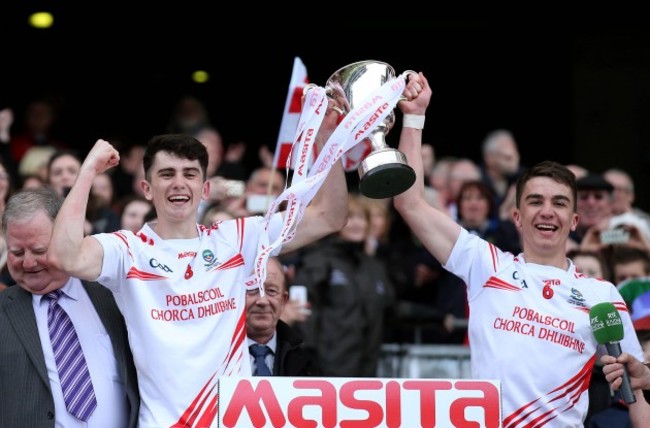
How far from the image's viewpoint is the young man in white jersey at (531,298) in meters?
6.40

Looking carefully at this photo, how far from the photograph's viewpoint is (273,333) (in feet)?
24.0

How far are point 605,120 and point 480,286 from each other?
8.43 m

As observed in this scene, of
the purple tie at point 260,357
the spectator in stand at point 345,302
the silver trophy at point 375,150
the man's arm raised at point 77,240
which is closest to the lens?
the man's arm raised at point 77,240

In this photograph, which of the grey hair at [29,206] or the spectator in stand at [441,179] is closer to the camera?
the grey hair at [29,206]

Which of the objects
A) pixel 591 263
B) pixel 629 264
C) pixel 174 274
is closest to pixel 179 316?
pixel 174 274

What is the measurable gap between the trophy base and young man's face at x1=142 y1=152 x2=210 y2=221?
80 cm

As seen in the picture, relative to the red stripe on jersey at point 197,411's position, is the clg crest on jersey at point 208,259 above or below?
above

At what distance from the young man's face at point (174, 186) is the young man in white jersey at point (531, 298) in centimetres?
101

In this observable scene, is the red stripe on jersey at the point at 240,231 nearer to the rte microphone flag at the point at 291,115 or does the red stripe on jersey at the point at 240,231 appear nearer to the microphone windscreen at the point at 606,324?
the microphone windscreen at the point at 606,324

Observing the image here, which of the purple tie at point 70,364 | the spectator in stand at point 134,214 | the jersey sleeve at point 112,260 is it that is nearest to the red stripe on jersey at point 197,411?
the purple tie at point 70,364

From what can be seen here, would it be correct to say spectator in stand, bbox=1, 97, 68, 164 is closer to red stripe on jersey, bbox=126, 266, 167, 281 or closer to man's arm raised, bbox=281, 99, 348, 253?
man's arm raised, bbox=281, 99, 348, 253

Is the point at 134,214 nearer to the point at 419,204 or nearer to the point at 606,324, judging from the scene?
the point at 419,204

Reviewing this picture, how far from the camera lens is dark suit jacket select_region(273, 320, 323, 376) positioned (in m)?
7.17


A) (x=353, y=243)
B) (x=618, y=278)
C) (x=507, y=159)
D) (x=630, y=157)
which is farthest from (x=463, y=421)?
(x=630, y=157)
